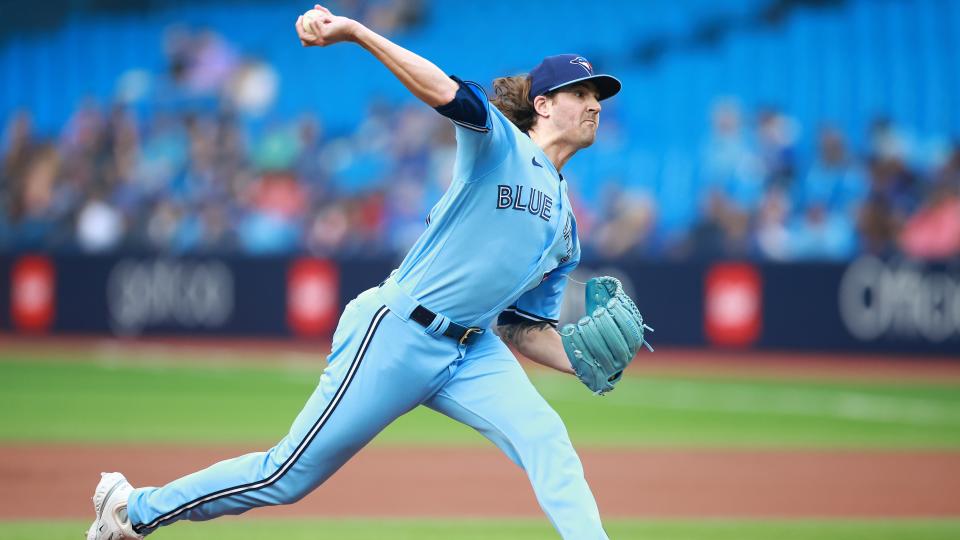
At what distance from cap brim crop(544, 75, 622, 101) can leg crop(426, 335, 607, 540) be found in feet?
3.53

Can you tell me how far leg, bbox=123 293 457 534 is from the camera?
493 centimetres

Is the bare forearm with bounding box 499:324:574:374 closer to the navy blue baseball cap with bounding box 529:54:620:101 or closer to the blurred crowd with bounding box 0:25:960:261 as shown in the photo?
the navy blue baseball cap with bounding box 529:54:620:101

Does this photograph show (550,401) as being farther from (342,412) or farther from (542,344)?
(342,412)

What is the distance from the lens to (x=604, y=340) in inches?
206

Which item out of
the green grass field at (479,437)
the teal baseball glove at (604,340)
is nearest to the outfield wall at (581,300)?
the green grass field at (479,437)

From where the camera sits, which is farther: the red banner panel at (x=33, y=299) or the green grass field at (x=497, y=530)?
the red banner panel at (x=33, y=299)

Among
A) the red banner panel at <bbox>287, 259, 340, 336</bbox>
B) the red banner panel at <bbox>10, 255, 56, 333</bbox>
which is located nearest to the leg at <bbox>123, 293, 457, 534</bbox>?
the red banner panel at <bbox>287, 259, 340, 336</bbox>

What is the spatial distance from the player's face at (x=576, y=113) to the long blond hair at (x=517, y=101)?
0.15m

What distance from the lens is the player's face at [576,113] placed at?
5148 mm

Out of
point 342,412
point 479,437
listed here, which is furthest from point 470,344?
point 479,437

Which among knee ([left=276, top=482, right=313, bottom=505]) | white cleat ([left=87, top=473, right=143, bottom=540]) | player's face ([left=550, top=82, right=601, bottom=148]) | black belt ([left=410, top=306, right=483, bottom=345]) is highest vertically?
player's face ([left=550, top=82, right=601, bottom=148])

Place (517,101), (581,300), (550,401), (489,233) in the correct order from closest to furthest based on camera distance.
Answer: (489,233) → (517,101) → (550,401) → (581,300)

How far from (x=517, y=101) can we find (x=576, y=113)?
285 millimetres

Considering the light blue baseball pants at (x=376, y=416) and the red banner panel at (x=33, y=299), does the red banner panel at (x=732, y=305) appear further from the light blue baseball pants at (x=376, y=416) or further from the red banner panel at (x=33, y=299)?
the light blue baseball pants at (x=376, y=416)
